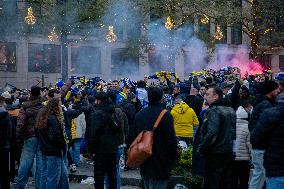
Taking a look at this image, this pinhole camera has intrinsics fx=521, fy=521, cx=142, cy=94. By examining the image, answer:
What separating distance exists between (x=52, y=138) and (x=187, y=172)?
9.11 feet

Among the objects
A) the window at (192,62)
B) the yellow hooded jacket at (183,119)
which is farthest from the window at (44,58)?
the yellow hooded jacket at (183,119)

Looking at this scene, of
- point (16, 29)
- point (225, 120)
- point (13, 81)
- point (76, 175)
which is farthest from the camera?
point (13, 81)

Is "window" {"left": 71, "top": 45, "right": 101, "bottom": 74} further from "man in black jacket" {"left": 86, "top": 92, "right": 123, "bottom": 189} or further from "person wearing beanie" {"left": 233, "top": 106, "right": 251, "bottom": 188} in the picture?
"person wearing beanie" {"left": 233, "top": 106, "right": 251, "bottom": 188}

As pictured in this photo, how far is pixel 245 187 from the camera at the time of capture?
8.41 m

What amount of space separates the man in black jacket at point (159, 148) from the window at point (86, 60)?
34.2m

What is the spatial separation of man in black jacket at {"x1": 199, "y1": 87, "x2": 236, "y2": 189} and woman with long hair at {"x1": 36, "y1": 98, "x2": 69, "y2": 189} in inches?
88.2

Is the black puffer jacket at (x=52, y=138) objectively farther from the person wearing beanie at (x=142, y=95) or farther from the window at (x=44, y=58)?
the window at (x=44, y=58)

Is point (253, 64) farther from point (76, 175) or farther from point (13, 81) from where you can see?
point (76, 175)

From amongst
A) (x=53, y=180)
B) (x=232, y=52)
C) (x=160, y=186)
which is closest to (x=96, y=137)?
(x=53, y=180)

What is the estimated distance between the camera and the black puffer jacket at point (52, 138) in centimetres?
795

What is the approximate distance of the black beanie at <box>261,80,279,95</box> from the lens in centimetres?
661

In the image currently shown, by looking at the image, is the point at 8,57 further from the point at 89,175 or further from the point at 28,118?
the point at 28,118

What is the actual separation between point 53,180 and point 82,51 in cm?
3319

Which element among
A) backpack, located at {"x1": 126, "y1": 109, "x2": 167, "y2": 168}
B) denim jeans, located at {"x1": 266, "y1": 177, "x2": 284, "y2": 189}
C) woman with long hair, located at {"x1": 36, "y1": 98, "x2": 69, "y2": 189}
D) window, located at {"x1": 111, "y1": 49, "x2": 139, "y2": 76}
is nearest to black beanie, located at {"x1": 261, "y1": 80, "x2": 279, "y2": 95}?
backpack, located at {"x1": 126, "y1": 109, "x2": 167, "y2": 168}
